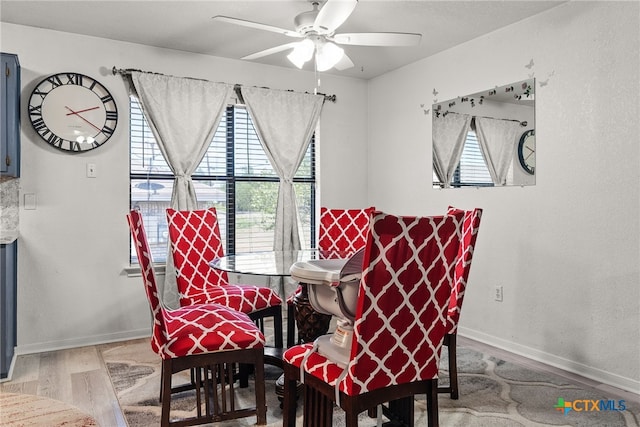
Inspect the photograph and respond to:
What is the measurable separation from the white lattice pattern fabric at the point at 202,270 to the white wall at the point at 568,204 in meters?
1.67

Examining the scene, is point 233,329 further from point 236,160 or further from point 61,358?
point 236,160

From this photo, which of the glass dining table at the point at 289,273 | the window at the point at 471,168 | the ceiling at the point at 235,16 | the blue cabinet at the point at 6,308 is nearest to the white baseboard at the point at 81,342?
the blue cabinet at the point at 6,308

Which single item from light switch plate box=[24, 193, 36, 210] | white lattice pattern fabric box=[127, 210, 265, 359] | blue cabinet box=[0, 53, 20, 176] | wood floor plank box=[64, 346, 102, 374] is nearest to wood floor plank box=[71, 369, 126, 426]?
wood floor plank box=[64, 346, 102, 374]

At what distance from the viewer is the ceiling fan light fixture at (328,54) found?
2771 mm

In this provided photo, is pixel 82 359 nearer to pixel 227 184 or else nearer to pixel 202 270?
pixel 202 270

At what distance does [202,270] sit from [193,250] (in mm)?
139

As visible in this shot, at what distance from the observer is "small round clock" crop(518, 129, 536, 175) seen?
3.22m

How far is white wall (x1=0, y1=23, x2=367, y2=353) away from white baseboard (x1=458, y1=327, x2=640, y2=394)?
2.58 metres

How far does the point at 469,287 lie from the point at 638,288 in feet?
4.16

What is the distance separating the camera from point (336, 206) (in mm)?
4750

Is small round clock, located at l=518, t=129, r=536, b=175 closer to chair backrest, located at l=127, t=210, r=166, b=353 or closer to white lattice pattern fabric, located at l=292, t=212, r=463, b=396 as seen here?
white lattice pattern fabric, located at l=292, t=212, r=463, b=396

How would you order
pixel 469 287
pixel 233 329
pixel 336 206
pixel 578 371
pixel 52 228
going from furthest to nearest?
pixel 336 206, pixel 469 287, pixel 52 228, pixel 578 371, pixel 233 329

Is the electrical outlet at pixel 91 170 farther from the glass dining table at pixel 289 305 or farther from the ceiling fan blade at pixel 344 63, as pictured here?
the ceiling fan blade at pixel 344 63

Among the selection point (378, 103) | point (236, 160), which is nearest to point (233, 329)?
point (236, 160)
